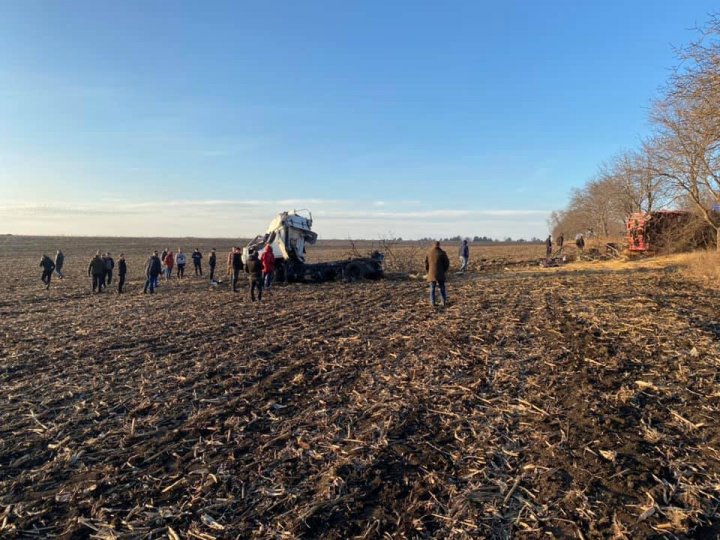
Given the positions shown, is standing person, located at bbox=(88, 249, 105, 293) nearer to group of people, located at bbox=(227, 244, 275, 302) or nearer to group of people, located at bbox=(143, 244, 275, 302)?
group of people, located at bbox=(143, 244, 275, 302)

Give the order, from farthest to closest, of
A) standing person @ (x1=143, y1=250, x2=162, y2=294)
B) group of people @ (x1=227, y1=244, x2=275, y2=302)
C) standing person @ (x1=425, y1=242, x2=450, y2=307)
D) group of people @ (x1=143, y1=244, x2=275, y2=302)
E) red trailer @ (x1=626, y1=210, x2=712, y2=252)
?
red trailer @ (x1=626, y1=210, x2=712, y2=252)
standing person @ (x1=143, y1=250, x2=162, y2=294)
group of people @ (x1=143, y1=244, x2=275, y2=302)
group of people @ (x1=227, y1=244, x2=275, y2=302)
standing person @ (x1=425, y1=242, x2=450, y2=307)

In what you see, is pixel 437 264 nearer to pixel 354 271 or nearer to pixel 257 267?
pixel 257 267

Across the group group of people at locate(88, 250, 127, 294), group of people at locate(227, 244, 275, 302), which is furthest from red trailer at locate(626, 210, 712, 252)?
group of people at locate(88, 250, 127, 294)

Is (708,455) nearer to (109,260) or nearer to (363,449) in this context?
(363,449)

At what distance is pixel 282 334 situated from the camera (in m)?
9.88

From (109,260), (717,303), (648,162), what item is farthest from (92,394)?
(648,162)

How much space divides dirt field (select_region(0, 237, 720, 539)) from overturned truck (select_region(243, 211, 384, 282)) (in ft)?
34.6

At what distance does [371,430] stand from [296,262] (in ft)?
54.5

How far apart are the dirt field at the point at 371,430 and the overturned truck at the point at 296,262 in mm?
10556

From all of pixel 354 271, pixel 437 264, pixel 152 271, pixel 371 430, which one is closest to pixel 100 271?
pixel 152 271

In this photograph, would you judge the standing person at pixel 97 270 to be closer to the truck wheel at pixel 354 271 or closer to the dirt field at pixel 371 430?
the dirt field at pixel 371 430

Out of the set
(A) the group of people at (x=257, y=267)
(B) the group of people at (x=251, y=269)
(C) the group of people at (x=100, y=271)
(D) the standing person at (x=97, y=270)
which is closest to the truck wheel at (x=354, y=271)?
(B) the group of people at (x=251, y=269)

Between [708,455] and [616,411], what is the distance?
1054 mm

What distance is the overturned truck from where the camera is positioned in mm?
20688
